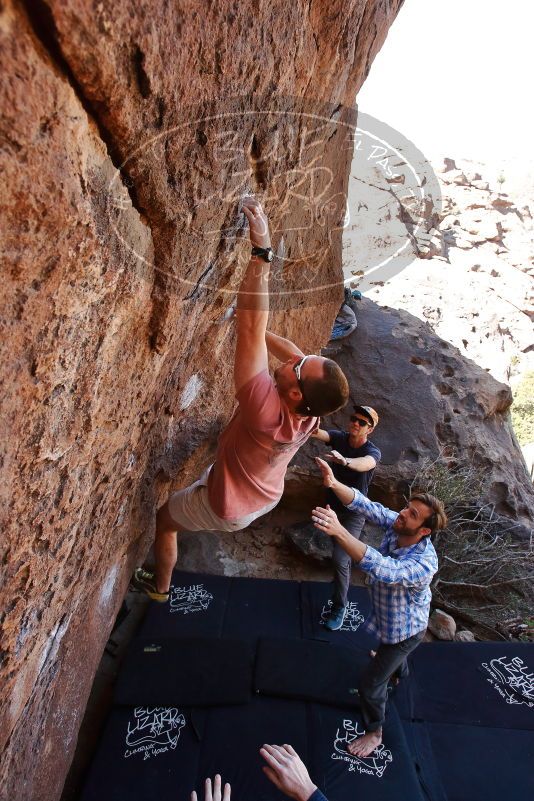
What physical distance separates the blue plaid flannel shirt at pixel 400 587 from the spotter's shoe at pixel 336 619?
4.02ft

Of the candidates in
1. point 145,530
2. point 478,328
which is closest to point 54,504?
point 145,530

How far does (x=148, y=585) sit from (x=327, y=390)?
264cm

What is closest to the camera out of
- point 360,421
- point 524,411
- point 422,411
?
point 360,421

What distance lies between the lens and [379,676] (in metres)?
3.00

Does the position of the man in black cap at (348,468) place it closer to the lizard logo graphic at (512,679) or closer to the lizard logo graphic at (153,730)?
the lizard logo graphic at (512,679)

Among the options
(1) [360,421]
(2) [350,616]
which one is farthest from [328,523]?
(2) [350,616]

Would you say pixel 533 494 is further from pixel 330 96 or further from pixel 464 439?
pixel 330 96

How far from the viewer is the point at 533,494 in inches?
251

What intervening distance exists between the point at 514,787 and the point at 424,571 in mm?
1579

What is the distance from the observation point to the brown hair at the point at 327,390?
6.77 feet

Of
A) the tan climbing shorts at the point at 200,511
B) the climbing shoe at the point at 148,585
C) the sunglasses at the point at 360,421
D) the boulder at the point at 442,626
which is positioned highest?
the sunglasses at the point at 360,421

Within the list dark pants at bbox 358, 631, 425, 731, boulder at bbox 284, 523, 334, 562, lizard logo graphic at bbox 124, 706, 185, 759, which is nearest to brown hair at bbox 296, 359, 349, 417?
dark pants at bbox 358, 631, 425, 731

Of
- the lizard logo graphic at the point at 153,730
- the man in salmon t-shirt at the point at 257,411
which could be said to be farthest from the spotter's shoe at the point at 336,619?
the man in salmon t-shirt at the point at 257,411

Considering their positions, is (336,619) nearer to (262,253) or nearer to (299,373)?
(299,373)
